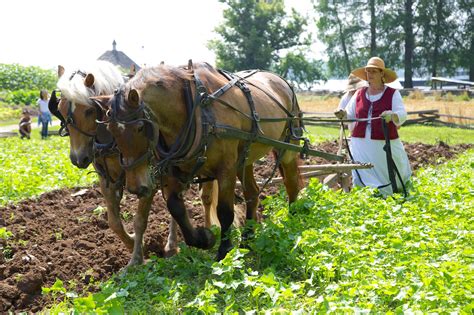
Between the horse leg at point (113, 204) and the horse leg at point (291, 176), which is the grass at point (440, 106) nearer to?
the horse leg at point (291, 176)

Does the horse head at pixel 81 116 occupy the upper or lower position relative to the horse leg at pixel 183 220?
upper

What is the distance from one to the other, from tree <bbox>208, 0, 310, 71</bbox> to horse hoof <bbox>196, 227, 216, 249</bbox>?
3884 cm

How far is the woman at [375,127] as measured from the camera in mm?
7500

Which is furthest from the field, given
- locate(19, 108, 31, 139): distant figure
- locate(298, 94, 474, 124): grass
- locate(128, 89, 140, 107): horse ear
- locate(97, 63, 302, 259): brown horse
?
locate(298, 94, 474, 124): grass

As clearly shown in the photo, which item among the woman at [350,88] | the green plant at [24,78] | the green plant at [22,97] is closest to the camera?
the woman at [350,88]

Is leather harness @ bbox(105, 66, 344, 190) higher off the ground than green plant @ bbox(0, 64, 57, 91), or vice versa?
leather harness @ bbox(105, 66, 344, 190)

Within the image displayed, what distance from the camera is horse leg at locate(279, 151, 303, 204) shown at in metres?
6.96

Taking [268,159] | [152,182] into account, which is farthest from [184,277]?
[268,159]

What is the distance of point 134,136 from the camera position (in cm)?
458

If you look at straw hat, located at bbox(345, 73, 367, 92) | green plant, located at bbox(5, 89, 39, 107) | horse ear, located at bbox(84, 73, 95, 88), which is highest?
horse ear, located at bbox(84, 73, 95, 88)

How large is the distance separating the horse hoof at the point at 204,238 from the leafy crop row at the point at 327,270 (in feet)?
0.36

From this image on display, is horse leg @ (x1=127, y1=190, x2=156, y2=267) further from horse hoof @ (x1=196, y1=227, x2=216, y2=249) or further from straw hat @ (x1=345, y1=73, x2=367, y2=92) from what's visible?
straw hat @ (x1=345, y1=73, x2=367, y2=92)

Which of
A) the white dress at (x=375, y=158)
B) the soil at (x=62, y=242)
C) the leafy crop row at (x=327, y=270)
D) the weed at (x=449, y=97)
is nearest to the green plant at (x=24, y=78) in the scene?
the weed at (x=449, y=97)

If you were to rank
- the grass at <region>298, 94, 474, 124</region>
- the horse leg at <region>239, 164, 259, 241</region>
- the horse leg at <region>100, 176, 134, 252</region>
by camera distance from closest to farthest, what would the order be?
the horse leg at <region>100, 176, 134, 252</region>
the horse leg at <region>239, 164, 259, 241</region>
the grass at <region>298, 94, 474, 124</region>
